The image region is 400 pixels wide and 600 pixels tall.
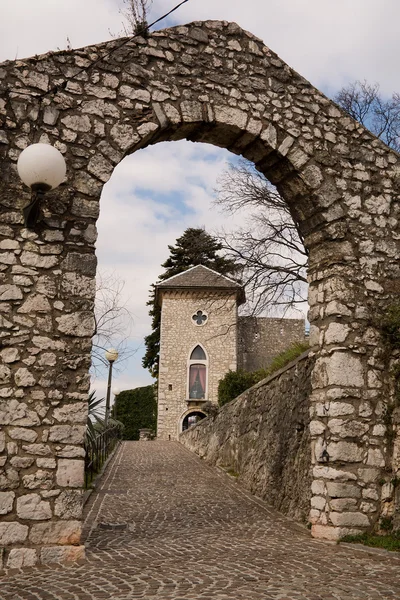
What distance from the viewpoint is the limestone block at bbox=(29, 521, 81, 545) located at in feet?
14.6

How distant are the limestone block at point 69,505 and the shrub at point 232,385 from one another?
17.6 m

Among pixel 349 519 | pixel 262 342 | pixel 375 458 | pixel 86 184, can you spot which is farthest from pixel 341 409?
pixel 262 342

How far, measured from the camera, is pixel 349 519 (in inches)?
217

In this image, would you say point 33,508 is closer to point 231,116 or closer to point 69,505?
point 69,505

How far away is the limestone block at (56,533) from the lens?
4438 mm

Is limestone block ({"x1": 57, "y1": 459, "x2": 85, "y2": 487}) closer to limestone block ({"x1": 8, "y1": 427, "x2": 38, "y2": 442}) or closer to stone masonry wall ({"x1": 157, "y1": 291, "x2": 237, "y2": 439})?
limestone block ({"x1": 8, "y1": 427, "x2": 38, "y2": 442})

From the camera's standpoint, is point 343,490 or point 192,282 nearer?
point 343,490

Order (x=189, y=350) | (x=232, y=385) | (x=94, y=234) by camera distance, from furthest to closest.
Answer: (x=189, y=350) → (x=232, y=385) → (x=94, y=234)

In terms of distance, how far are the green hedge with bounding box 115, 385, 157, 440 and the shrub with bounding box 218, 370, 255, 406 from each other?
4.49 m

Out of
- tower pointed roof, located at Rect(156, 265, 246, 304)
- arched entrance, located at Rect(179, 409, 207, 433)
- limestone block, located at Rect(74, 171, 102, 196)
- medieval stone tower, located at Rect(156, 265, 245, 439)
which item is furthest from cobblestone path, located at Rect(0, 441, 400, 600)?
tower pointed roof, located at Rect(156, 265, 246, 304)

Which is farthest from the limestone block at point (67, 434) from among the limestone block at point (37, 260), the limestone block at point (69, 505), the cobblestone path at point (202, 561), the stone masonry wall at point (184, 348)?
the stone masonry wall at point (184, 348)

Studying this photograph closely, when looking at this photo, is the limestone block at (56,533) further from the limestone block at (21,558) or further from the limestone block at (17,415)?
the limestone block at (17,415)

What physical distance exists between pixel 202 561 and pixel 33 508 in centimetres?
134

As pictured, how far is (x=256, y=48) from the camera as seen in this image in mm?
6176
